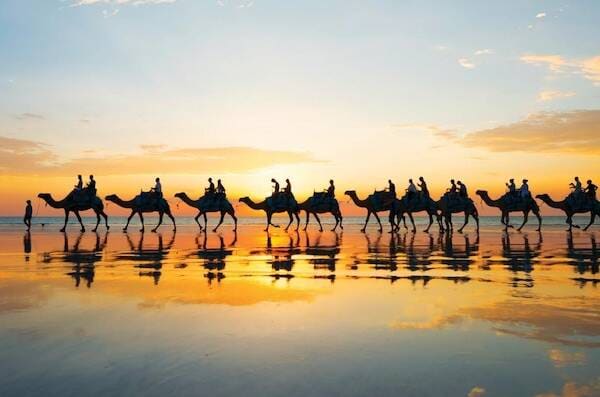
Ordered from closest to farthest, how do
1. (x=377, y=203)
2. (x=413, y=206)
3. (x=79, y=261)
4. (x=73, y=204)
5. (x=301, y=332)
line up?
(x=301, y=332) < (x=79, y=261) < (x=73, y=204) < (x=413, y=206) < (x=377, y=203)

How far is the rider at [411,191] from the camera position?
104 feet

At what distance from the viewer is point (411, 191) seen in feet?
105

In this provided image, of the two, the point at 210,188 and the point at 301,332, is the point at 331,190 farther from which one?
the point at 301,332

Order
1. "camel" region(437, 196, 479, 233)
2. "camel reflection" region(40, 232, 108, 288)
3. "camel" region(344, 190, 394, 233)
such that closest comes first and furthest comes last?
1. "camel reflection" region(40, 232, 108, 288)
2. "camel" region(437, 196, 479, 233)
3. "camel" region(344, 190, 394, 233)

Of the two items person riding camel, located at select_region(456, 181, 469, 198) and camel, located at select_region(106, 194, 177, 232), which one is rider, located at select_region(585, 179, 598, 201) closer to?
person riding camel, located at select_region(456, 181, 469, 198)

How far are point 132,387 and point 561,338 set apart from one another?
12.6 feet

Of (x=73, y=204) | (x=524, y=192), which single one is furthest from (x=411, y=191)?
(x=73, y=204)

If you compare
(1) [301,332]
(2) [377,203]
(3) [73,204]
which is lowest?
(1) [301,332]

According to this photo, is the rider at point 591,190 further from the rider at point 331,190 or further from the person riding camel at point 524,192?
the rider at point 331,190

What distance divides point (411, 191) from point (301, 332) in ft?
90.2

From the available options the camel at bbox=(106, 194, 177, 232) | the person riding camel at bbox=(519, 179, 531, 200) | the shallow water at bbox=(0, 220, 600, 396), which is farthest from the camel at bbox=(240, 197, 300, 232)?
the shallow water at bbox=(0, 220, 600, 396)

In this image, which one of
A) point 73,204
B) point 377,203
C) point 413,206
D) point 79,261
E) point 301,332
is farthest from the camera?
point 377,203

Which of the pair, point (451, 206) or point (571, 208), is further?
point (571, 208)

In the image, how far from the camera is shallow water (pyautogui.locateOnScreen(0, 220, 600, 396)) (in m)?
3.71
